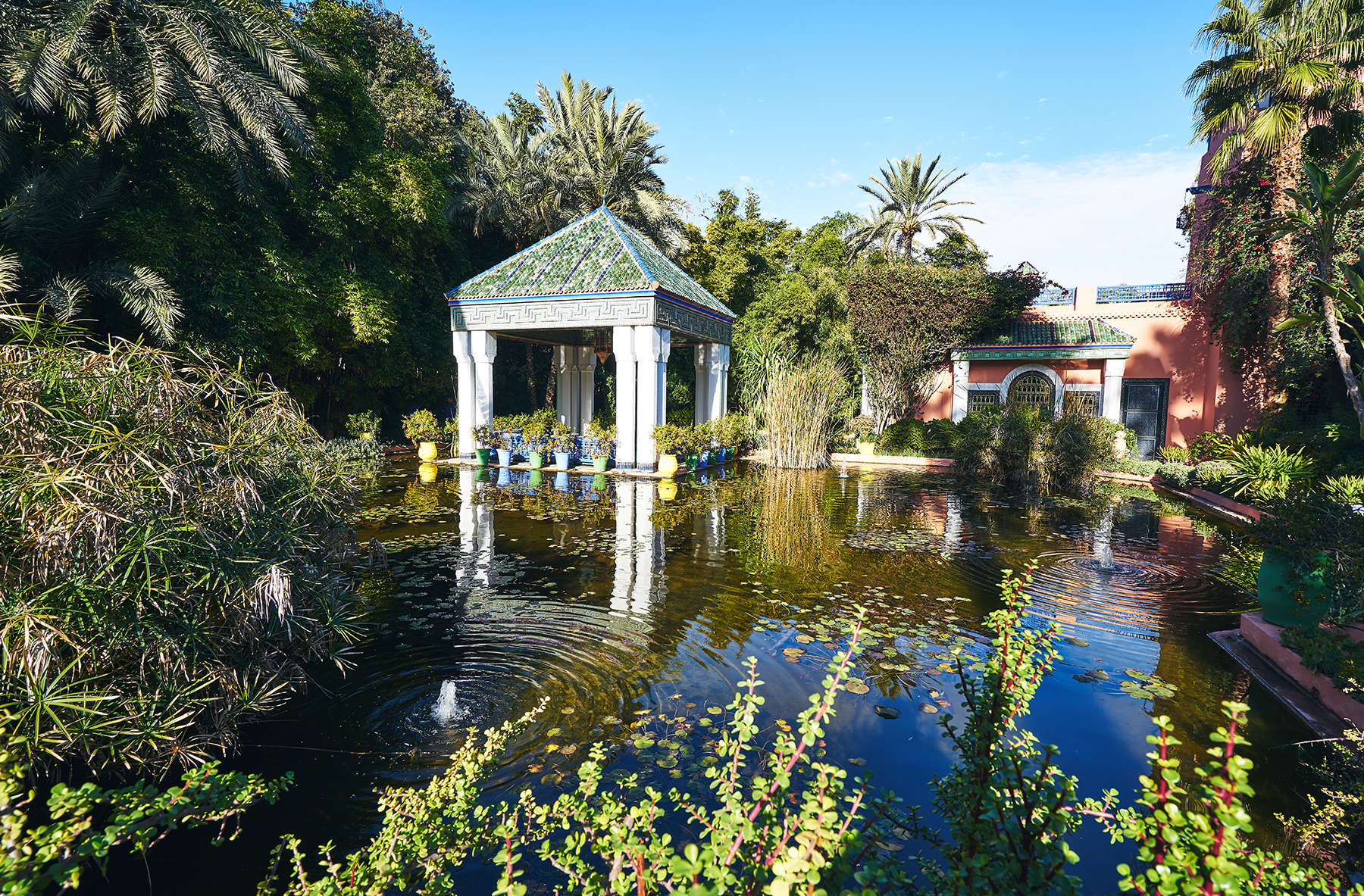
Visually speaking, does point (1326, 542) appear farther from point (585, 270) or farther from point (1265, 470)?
point (585, 270)

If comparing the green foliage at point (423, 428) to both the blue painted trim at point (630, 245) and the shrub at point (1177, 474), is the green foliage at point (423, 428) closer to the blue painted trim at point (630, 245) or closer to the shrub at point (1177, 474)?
the blue painted trim at point (630, 245)

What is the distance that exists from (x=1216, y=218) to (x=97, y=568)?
21113mm

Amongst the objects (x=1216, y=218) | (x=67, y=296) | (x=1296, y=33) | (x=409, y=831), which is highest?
(x=1296, y=33)

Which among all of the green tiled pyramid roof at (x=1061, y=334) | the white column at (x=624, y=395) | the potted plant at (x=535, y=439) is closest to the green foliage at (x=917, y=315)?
the green tiled pyramid roof at (x=1061, y=334)

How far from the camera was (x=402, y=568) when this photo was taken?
6340mm

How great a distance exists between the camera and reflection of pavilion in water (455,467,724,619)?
5.80 meters

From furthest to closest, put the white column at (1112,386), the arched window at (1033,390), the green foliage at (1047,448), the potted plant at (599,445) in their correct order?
the arched window at (1033,390)
the white column at (1112,386)
the potted plant at (599,445)
the green foliage at (1047,448)

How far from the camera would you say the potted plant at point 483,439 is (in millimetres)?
15148

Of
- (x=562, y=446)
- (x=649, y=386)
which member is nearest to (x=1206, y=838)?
(x=649, y=386)

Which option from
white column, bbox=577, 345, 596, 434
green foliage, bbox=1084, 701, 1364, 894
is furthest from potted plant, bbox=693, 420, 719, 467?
green foliage, bbox=1084, 701, 1364, 894

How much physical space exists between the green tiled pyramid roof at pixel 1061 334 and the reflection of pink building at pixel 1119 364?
0.07ft

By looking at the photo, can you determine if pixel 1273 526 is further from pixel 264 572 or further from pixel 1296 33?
pixel 1296 33

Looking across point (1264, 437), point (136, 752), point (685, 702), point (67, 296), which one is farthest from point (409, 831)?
point (1264, 437)

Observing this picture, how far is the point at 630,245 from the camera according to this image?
1450 centimetres
